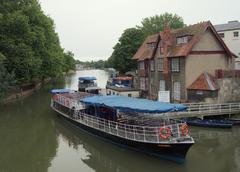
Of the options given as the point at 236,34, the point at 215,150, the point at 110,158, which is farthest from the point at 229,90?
the point at 236,34

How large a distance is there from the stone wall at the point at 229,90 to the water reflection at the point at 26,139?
689 inches

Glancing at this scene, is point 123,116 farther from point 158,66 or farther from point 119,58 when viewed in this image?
point 119,58

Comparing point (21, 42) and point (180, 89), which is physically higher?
point (21, 42)

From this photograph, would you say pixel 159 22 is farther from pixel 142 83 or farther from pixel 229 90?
pixel 229 90

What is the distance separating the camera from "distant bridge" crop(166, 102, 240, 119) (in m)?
30.5

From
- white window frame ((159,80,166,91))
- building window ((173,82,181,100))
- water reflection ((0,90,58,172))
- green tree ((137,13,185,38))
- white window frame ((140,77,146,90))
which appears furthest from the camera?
green tree ((137,13,185,38))

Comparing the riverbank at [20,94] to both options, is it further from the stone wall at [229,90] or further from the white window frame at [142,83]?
the stone wall at [229,90]

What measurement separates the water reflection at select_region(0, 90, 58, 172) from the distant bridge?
11.9 m

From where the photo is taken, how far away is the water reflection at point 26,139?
21.2 m

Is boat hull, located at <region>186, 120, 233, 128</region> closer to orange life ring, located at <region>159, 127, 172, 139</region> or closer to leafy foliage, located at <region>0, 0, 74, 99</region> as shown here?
orange life ring, located at <region>159, 127, 172, 139</region>

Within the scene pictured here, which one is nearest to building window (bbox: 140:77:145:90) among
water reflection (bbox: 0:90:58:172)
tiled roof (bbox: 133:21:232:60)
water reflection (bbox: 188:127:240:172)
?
tiled roof (bbox: 133:21:232:60)

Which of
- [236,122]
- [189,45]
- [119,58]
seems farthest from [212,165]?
[119,58]

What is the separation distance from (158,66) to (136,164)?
21.7 metres

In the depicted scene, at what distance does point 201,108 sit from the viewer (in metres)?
30.7
